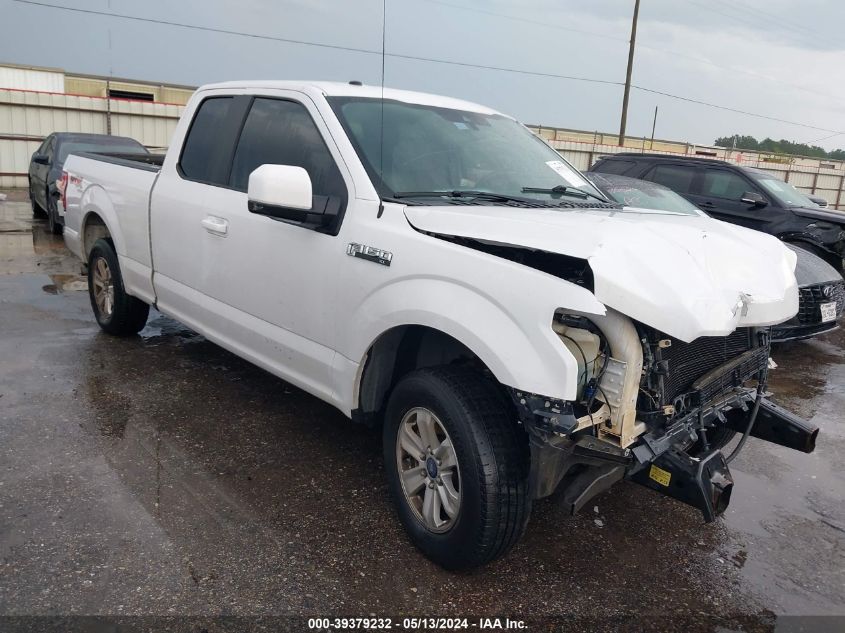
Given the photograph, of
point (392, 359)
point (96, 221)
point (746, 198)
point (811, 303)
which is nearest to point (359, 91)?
point (392, 359)

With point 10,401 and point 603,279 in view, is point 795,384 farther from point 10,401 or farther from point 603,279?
point 10,401

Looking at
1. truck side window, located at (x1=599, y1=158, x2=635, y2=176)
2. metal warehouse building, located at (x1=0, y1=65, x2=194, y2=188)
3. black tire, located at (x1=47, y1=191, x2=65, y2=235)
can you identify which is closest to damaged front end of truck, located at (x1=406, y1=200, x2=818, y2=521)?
truck side window, located at (x1=599, y1=158, x2=635, y2=176)

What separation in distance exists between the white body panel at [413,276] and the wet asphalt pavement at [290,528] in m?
0.56

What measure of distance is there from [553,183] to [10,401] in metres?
3.66

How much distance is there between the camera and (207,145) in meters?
4.44

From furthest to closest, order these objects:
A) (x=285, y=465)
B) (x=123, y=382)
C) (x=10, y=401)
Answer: (x=123, y=382)
(x=10, y=401)
(x=285, y=465)

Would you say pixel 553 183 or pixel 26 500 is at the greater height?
pixel 553 183

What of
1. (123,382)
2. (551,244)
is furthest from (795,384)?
(123,382)

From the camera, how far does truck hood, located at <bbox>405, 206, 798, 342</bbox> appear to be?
2350mm

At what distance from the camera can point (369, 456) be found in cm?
397

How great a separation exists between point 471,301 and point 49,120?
19198mm

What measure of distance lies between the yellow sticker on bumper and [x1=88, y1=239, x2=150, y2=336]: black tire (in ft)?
14.1

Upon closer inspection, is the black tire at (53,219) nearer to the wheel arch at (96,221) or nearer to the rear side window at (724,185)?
the wheel arch at (96,221)

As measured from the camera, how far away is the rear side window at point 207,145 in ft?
14.0
